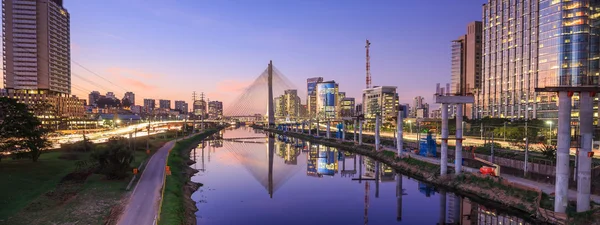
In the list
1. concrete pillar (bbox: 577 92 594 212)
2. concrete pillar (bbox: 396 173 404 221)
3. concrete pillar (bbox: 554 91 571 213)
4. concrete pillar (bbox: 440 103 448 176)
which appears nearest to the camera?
concrete pillar (bbox: 577 92 594 212)

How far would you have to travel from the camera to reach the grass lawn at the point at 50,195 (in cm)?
2216

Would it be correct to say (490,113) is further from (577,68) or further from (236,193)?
(236,193)

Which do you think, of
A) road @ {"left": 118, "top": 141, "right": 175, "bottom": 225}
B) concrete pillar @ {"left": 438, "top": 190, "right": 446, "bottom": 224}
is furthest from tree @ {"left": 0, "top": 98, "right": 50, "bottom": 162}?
concrete pillar @ {"left": 438, "top": 190, "right": 446, "bottom": 224}

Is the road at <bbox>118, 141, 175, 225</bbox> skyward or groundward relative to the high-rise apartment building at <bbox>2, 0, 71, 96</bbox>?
groundward

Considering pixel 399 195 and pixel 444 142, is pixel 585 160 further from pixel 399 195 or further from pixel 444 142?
pixel 399 195

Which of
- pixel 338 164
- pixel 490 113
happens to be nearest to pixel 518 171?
pixel 338 164

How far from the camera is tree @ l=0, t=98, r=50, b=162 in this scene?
1420 inches

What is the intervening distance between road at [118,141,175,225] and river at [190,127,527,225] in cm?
383

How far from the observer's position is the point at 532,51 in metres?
122

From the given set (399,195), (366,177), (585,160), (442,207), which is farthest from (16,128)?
(585,160)

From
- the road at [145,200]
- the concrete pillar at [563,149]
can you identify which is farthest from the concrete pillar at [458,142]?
the road at [145,200]

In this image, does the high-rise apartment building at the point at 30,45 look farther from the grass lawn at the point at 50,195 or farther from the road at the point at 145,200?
the road at the point at 145,200

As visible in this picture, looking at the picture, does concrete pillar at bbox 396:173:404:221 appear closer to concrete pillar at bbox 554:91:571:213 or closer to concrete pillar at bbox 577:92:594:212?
concrete pillar at bbox 554:91:571:213

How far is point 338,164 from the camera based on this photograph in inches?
2466
